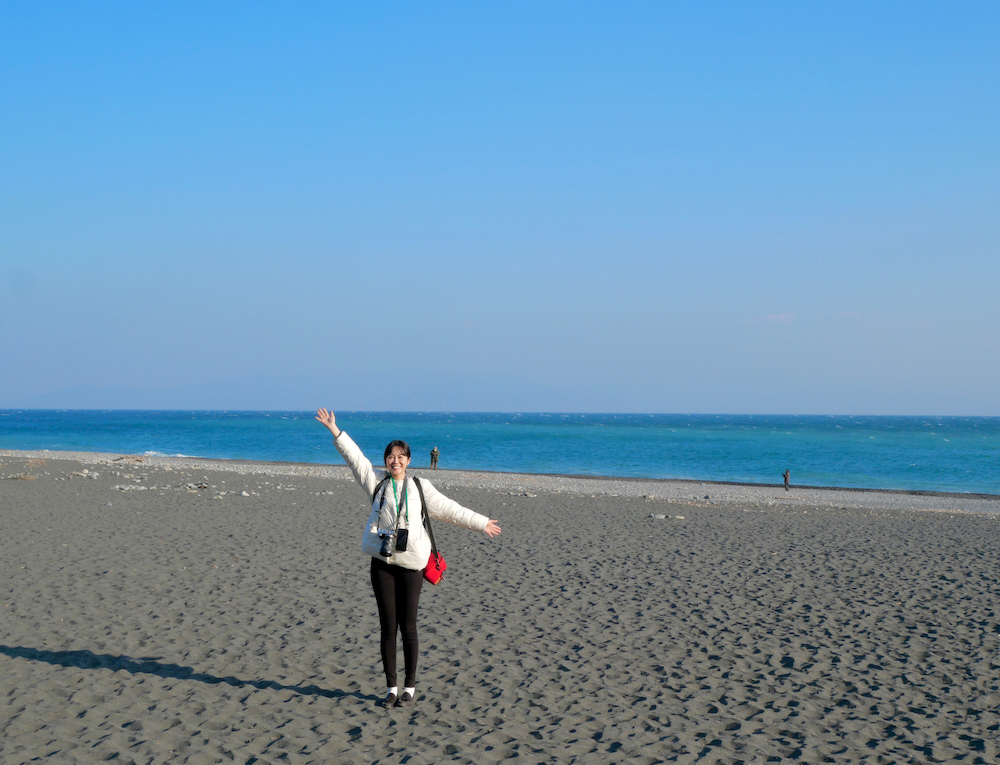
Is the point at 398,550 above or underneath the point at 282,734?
above

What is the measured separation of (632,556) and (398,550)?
817 cm

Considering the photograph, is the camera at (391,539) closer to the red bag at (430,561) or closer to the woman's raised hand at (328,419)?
the red bag at (430,561)

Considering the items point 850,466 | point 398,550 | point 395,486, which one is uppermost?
point 395,486

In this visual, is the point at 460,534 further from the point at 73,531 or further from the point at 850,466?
the point at 850,466

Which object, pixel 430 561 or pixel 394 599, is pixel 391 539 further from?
pixel 394 599

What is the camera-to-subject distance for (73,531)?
12734mm

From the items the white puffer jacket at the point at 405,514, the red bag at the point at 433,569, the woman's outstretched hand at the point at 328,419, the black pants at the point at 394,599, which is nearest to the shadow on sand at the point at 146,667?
the black pants at the point at 394,599

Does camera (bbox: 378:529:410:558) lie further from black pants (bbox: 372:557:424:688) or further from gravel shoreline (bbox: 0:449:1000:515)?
gravel shoreline (bbox: 0:449:1000:515)

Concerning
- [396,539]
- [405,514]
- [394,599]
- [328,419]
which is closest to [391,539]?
[396,539]

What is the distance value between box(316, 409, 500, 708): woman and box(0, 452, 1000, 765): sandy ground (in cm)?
74

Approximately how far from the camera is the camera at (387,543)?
200 inches

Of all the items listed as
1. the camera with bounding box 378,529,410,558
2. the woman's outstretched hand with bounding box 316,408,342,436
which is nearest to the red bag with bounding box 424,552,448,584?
the camera with bounding box 378,529,410,558

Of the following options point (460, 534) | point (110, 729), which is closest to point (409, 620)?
point (110, 729)

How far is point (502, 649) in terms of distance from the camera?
7.09 m
